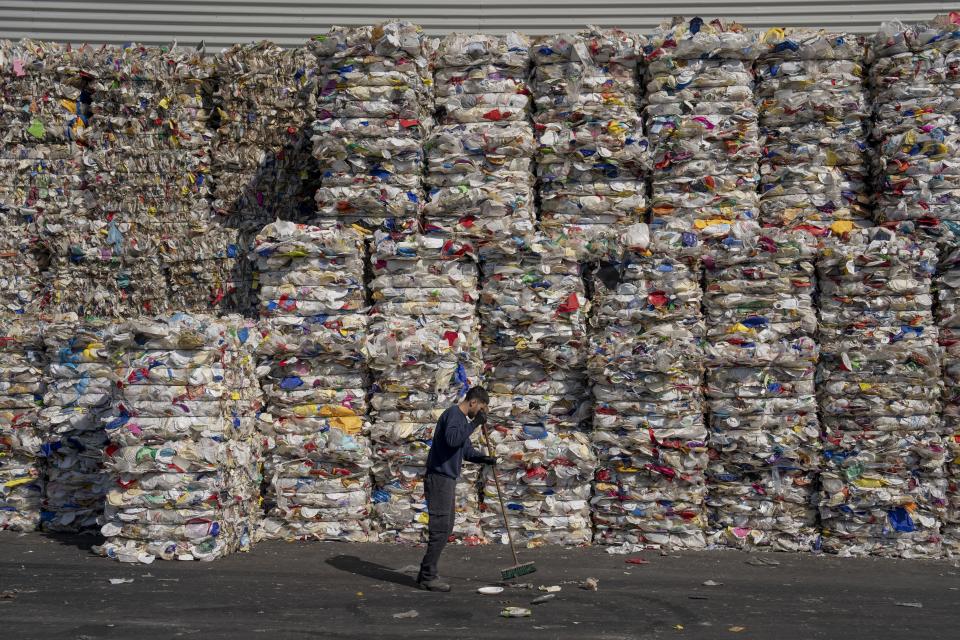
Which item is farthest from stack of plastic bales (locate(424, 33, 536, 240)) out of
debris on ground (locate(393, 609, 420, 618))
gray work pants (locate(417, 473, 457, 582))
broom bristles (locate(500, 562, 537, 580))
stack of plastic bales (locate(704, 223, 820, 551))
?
debris on ground (locate(393, 609, 420, 618))

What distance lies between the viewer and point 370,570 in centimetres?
732

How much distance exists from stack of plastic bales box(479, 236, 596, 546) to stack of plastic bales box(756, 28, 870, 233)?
201cm

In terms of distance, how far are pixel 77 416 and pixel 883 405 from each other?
7105 millimetres

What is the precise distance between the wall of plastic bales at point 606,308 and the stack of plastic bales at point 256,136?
85 cm

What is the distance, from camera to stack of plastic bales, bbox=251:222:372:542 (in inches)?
322

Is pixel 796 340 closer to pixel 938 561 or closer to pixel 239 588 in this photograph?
pixel 938 561

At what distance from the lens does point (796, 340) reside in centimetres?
799

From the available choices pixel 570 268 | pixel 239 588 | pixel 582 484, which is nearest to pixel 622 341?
pixel 570 268

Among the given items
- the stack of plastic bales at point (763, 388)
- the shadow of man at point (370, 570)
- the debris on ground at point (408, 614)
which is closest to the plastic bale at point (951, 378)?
the stack of plastic bales at point (763, 388)

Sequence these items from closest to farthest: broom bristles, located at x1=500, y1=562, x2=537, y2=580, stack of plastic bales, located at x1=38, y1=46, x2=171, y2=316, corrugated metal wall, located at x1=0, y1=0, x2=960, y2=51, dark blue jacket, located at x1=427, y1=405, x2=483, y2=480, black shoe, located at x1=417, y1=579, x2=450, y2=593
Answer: black shoe, located at x1=417, y1=579, x2=450, y2=593 → broom bristles, located at x1=500, y1=562, x2=537, y2=580 → dark blue jacket, located at x1=427, y1=405, x2=483, y2=480 → stack of plastic bales, located at x1=38, y1=46, x2=171, y2=316 → corrugated metal wall, located at x1=0, y1=0, x2=960, y2=51

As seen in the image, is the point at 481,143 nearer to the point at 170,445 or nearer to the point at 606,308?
the point at 606,308

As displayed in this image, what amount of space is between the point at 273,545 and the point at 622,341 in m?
3.51

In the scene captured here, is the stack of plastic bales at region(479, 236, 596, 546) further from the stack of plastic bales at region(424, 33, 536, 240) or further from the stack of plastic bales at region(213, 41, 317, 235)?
the stack of plastic bales at region(213, 41, 317, 235)

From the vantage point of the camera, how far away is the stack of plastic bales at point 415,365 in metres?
8.11
